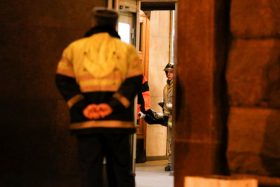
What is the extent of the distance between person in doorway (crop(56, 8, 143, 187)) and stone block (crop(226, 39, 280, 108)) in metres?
0.96

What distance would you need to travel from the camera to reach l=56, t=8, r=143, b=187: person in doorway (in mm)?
5418

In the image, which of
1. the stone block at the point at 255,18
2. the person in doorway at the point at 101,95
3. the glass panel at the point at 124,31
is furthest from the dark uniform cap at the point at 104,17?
the glass panel at the point at 124,31

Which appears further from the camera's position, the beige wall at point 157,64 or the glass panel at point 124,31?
the beige wall at point 157,64

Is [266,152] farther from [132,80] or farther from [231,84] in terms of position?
[132,80]

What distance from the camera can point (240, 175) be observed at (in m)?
5.90

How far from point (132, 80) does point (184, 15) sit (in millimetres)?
1062

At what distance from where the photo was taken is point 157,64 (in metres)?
15.1

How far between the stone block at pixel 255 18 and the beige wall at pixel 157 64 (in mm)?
8812

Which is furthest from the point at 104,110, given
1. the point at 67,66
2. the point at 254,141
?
the point at 254,141

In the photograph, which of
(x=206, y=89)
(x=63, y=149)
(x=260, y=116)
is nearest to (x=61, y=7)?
(x=63, y=149)

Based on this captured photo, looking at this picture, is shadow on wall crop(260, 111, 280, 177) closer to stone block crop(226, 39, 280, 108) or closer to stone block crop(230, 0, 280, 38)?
stone block crop(226, 39, 280, 108)

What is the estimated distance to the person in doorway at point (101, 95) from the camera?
213 inches

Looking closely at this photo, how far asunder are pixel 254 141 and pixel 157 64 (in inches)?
366

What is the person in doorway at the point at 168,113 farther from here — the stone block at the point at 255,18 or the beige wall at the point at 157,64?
the stone block at the point at 255,18
